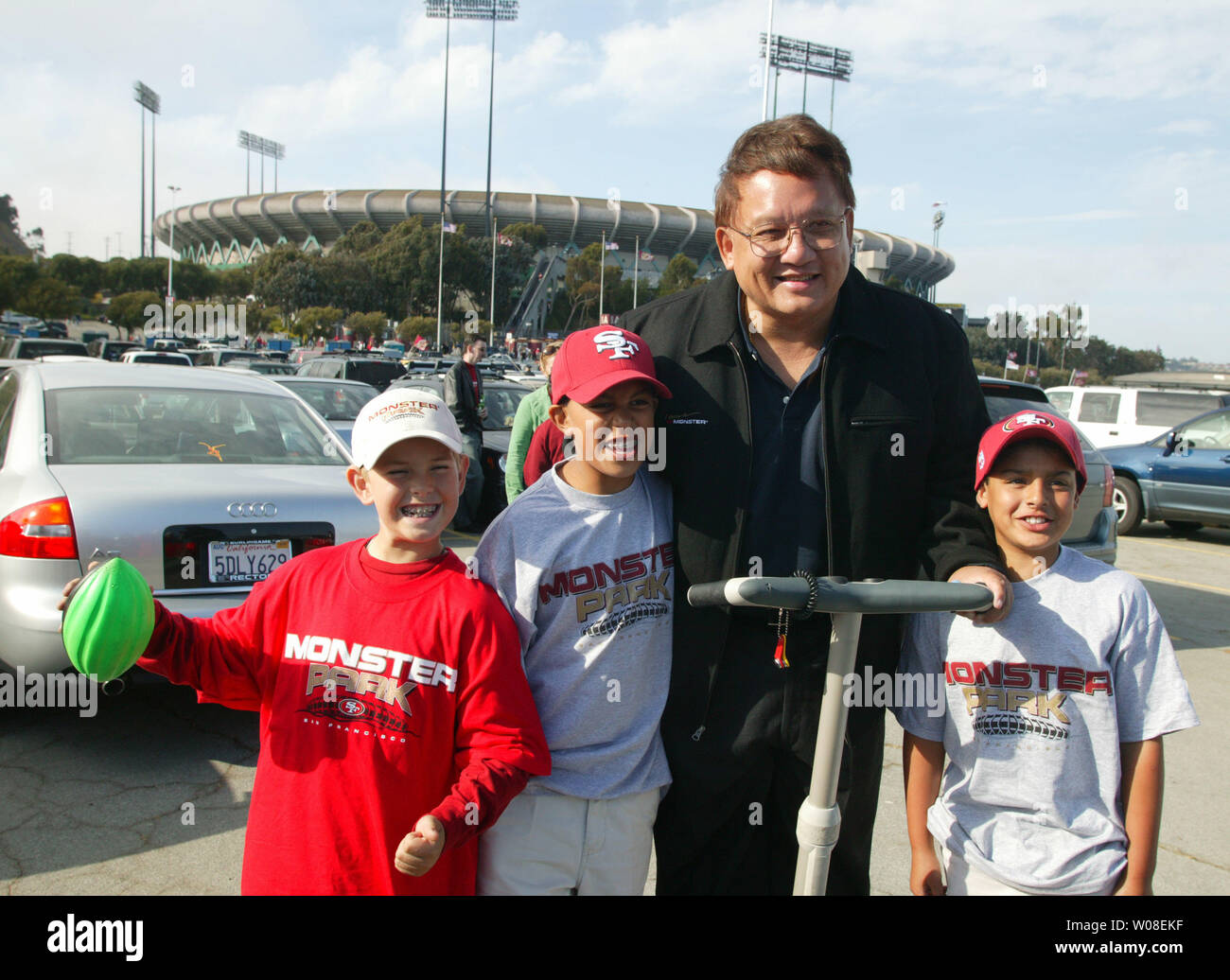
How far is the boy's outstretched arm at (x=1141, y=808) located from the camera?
172cm

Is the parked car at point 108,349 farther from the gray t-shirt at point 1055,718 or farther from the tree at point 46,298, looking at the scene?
the gray t-shirt at point 1055,718

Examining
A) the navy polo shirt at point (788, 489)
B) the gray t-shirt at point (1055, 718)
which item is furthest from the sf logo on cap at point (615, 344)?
the gray t-shirt at point (1055, 718)

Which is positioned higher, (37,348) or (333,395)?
(37,348)

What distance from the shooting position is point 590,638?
184cm

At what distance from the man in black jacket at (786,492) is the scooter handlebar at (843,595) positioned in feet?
1.37

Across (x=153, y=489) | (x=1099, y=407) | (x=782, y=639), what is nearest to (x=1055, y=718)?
(x=782, y=639)

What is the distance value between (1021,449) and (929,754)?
2.26 feet

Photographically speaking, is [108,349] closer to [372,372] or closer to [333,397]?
[372,372]

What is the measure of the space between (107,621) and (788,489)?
1.35m

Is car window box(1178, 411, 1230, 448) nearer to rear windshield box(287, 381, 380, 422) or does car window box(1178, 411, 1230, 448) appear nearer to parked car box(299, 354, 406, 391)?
rear windshield box(287, 381, 380, 422)

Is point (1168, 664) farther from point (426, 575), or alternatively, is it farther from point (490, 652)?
point (426, 575)

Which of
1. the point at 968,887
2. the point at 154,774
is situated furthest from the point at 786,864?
the point at 154,774

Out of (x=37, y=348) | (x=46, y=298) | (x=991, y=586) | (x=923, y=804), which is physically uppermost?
(x=46, y=298)

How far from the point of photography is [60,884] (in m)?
2.87
